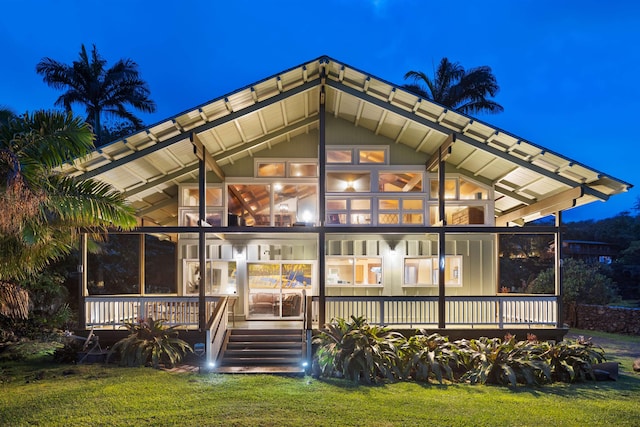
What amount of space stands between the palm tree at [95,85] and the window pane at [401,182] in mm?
21064

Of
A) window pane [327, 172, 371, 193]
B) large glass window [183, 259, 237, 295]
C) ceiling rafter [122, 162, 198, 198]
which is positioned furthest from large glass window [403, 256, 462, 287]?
ceiling rafter [122, 162, 198, 198]

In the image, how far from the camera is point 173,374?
34.5 feet

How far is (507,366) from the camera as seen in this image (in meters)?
10.1

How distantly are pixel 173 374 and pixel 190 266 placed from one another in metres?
5.29

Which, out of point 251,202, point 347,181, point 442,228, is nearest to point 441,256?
point 442,228

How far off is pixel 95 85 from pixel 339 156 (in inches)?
838

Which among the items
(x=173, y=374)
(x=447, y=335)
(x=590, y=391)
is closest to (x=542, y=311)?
(x=447, y=335)

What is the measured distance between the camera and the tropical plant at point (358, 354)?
10211mm

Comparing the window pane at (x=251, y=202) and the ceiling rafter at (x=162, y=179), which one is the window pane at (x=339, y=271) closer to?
the window pane at (x=251, y=202)

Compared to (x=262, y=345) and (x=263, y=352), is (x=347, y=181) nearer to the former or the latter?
(x=262, y=345)

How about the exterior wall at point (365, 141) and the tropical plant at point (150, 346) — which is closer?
the tropical plant at point (150, 346)

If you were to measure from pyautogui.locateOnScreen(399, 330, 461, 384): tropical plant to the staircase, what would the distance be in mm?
2314

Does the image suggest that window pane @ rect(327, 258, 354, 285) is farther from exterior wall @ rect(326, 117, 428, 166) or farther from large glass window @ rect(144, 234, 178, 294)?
large glass window @ rect(144, 234, 178, 294)

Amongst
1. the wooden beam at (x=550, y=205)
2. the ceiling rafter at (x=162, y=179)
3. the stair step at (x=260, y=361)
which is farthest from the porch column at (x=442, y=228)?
the ceiling rafter at (x=162, y=179)
